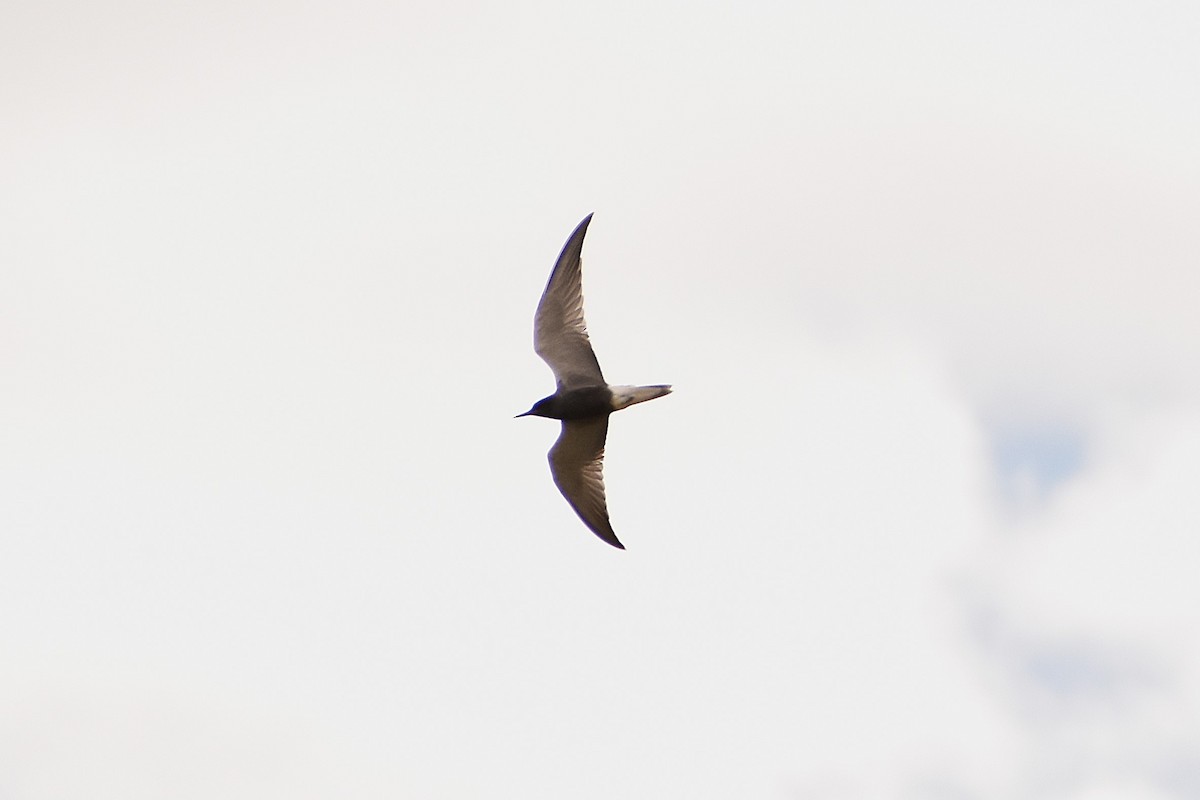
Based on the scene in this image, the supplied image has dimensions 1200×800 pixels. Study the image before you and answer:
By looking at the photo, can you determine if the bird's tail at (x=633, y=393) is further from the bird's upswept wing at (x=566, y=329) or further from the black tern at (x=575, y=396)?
the bird's upswept wing at (x=566, y=329)

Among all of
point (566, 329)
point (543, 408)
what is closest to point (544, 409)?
point (543, 408)

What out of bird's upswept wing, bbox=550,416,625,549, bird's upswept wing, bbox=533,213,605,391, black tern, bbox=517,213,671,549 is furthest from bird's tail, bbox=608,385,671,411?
bird's upswept wing, bbox=550,416,625,549

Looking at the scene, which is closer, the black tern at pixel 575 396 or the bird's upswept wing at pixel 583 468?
the black tern at pixel 575 396

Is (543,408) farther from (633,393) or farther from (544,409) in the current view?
(633,393)

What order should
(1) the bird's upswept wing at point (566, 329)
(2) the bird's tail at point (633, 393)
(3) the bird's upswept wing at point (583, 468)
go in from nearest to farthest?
(2) the bird's tail at point (633, 393) < (1) the bird's upswept wing at point (566, 329) < (3) the bird's upswept wing at point (583, 468)

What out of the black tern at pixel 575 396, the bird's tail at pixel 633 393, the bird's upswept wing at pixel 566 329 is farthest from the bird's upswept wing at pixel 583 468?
the bird's upswept wing at pixel 566 329

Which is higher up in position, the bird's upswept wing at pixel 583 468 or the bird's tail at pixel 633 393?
the bird's tail at pixel 633 393
